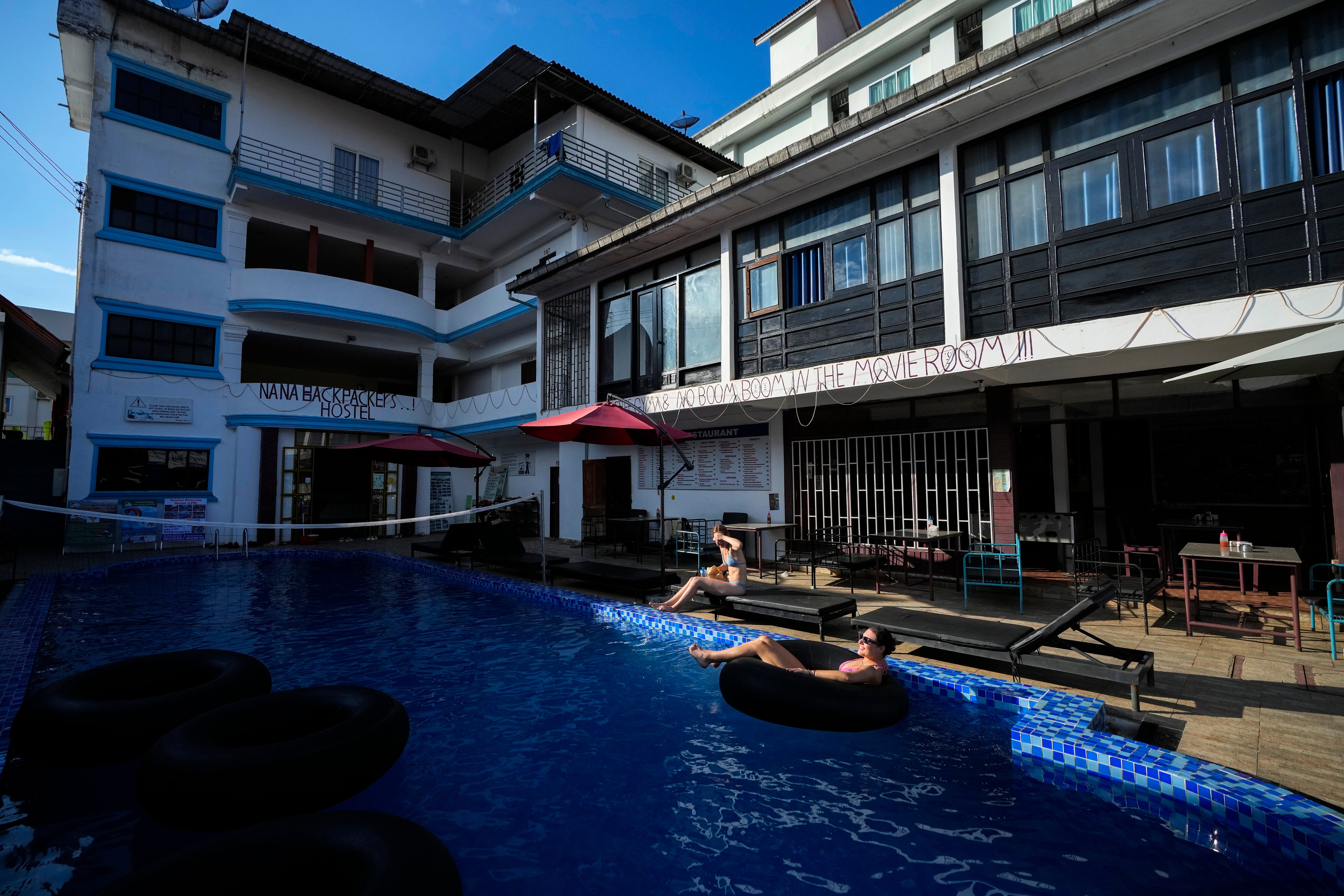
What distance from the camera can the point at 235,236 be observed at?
60.4 feet

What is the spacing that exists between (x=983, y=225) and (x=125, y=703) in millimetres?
10969

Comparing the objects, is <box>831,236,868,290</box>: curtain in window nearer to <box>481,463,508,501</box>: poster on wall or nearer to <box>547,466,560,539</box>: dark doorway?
<box>547,466,560,539</box>: dark doorway

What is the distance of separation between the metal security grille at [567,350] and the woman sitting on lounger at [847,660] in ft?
37.1

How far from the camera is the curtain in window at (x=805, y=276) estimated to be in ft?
35.7

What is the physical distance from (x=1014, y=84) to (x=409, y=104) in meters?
20.4

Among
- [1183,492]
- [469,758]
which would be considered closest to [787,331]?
[1183,492]

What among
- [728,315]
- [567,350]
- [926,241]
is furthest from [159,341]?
[926,241]

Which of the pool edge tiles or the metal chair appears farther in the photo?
the metal chair

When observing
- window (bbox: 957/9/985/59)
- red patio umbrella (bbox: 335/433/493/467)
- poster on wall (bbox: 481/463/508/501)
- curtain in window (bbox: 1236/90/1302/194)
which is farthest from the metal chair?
poster on wall (bbox: 481/463/508/501)

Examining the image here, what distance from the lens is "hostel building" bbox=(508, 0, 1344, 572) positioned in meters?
6.88

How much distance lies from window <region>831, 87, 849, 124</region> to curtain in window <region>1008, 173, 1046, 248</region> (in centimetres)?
1265

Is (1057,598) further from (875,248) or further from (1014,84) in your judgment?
(1014,84)

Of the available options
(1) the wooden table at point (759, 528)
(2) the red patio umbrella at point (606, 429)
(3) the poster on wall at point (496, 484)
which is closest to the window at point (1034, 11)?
(1) the wooden table at point (759, 528)

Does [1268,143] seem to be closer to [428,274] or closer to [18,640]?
[18,640]
